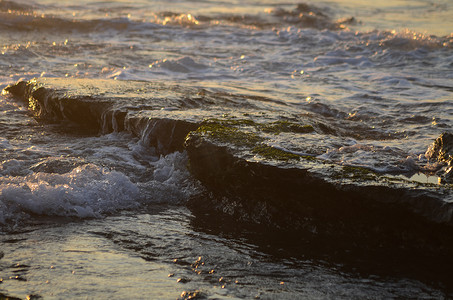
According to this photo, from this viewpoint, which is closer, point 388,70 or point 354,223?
point 354,223

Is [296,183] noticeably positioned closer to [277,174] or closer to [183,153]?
[277,174]

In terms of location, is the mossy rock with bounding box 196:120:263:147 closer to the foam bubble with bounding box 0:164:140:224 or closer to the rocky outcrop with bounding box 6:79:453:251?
the rocky outcrop with bounding box 6:79:453:251

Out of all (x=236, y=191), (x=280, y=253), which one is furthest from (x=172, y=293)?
(x=236, y=191)

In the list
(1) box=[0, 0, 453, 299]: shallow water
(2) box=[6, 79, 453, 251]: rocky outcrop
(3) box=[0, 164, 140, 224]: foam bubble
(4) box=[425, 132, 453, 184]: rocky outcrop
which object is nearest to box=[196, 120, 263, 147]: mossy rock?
(2) box=[6, 79, 453, 251]: rocky outcrop

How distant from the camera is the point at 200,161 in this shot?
457 cm

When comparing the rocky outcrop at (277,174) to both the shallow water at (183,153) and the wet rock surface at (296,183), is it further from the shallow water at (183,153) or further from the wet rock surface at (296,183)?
the shallow water at (183,153)

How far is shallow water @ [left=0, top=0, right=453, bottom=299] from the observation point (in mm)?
3182

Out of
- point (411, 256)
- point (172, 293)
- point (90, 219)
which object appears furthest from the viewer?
point (90, 219)

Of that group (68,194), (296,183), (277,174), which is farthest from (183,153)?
(296,183)

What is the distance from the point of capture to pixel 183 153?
5.18m

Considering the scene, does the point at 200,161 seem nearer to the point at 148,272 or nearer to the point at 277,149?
the point at 277,149

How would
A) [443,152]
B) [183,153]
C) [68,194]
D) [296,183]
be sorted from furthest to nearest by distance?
1. [183,153]
2. [443,152]
3. [68,194]
4. [296,183]

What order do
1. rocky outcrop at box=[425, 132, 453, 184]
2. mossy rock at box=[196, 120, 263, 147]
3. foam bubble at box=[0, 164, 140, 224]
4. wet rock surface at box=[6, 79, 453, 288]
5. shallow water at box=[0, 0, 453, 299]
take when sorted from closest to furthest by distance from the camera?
shallow water at box=[0, 0, 453, 299]
wet rock surface at box=[6, 79, 453, 288]
foam bubble at box=[0, 164, 140, 224]
rocky outcrop at box=[425, 132, 453, 184]
mossy rock at box=[196, 120, 263, 147]

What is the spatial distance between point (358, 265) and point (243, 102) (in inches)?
159
